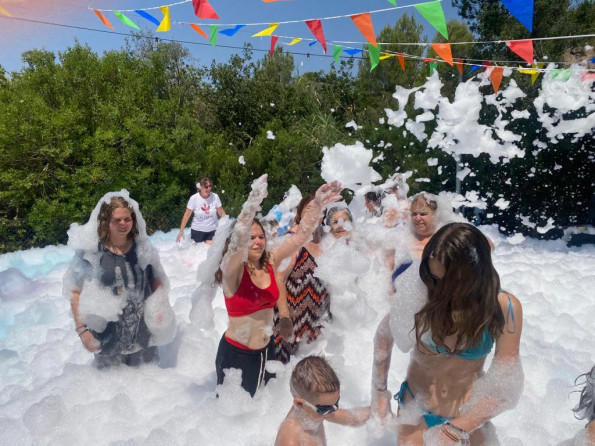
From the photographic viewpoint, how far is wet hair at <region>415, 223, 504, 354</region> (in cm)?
166

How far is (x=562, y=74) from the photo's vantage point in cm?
705

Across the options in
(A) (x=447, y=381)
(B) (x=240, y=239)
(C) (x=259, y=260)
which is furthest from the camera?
(C) (x=259, y=260)

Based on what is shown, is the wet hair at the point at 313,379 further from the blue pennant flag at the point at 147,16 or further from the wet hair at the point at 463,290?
the blue pennant flag at the point at 147,16

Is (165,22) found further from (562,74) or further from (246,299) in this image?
(562,74)

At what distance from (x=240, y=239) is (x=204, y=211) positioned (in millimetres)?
4418

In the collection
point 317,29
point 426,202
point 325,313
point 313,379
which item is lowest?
point 325,313

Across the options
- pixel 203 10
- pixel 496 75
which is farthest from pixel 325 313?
pixel 496 75

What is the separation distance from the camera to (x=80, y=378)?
338 cm

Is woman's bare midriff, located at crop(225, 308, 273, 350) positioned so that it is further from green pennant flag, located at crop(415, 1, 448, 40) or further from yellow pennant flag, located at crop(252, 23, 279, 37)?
yellow pennant flag, located at crop(252, 23, 279, 37)

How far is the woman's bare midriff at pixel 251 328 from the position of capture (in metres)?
2.68

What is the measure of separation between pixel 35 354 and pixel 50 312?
0.99m

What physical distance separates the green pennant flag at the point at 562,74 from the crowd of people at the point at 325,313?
14.0 ft

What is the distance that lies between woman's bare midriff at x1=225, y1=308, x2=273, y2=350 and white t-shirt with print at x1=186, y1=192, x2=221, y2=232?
415cm

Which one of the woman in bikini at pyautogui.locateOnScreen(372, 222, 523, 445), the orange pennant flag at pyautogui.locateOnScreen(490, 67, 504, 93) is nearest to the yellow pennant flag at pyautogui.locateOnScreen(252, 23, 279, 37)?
the orange pennant flag at pyautogui.locateOnScreen(490, 67, 504, 93)
